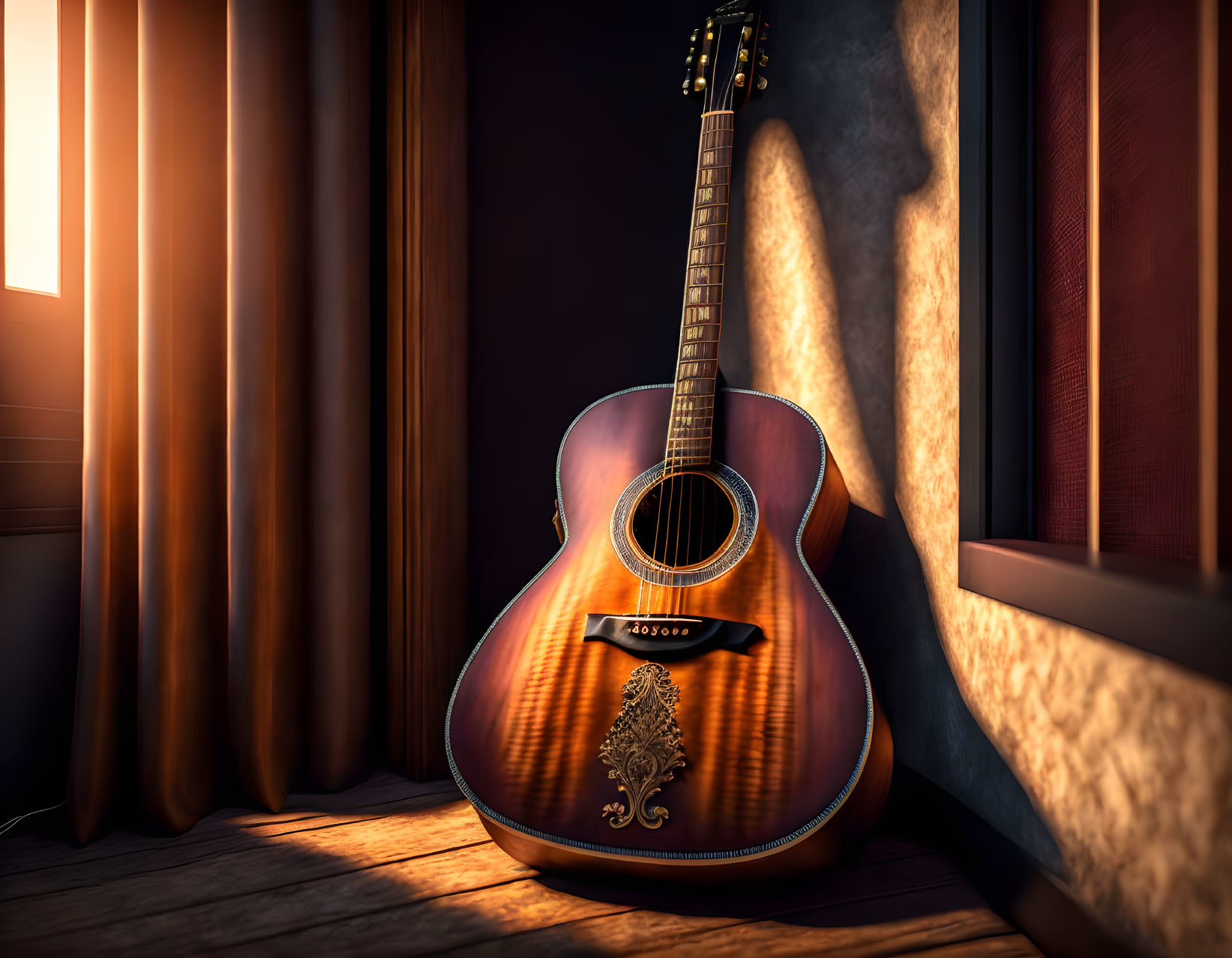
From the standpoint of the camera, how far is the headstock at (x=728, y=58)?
1.14 m

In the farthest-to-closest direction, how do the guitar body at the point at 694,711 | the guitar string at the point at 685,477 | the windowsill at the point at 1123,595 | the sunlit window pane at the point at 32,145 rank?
the sunlit window pane at the point at 32,145 → the guitar string at the point at 685,477 → the guitar body at the point at 694,711 → the windowsill at the point at 1123,595

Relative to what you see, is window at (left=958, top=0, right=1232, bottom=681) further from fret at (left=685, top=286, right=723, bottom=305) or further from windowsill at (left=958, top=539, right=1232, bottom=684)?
fret at (left=685, top=286, right=723, bottom=305)

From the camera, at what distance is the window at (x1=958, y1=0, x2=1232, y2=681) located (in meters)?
0.60

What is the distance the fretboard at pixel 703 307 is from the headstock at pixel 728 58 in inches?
2.1

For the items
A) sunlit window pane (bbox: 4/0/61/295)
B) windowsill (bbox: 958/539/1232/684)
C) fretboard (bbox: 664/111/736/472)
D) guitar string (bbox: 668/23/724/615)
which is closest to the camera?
windowsill (bbox: 958/539/1232/684)

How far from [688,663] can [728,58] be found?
958 mm

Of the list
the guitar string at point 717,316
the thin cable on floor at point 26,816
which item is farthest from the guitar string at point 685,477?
the thin cable on floor at point 26,816

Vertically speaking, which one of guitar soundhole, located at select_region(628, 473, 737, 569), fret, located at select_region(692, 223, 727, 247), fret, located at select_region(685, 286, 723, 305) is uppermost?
fret, located at select_region(692, 223, 727, 247)

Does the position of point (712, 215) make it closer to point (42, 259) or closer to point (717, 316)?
point (717, 316)

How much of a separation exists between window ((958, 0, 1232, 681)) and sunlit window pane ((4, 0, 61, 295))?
1.34 m

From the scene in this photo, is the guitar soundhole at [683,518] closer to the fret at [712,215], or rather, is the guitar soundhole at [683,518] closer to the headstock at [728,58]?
the fret at [712,215]

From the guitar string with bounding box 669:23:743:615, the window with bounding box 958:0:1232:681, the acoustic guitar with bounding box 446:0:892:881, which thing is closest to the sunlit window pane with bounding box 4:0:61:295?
the acoustic guitar with bounding box 446:0:892:881

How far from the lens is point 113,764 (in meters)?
1.02

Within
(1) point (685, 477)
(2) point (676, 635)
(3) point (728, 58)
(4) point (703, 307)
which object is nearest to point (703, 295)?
(4) point (703, 307)
